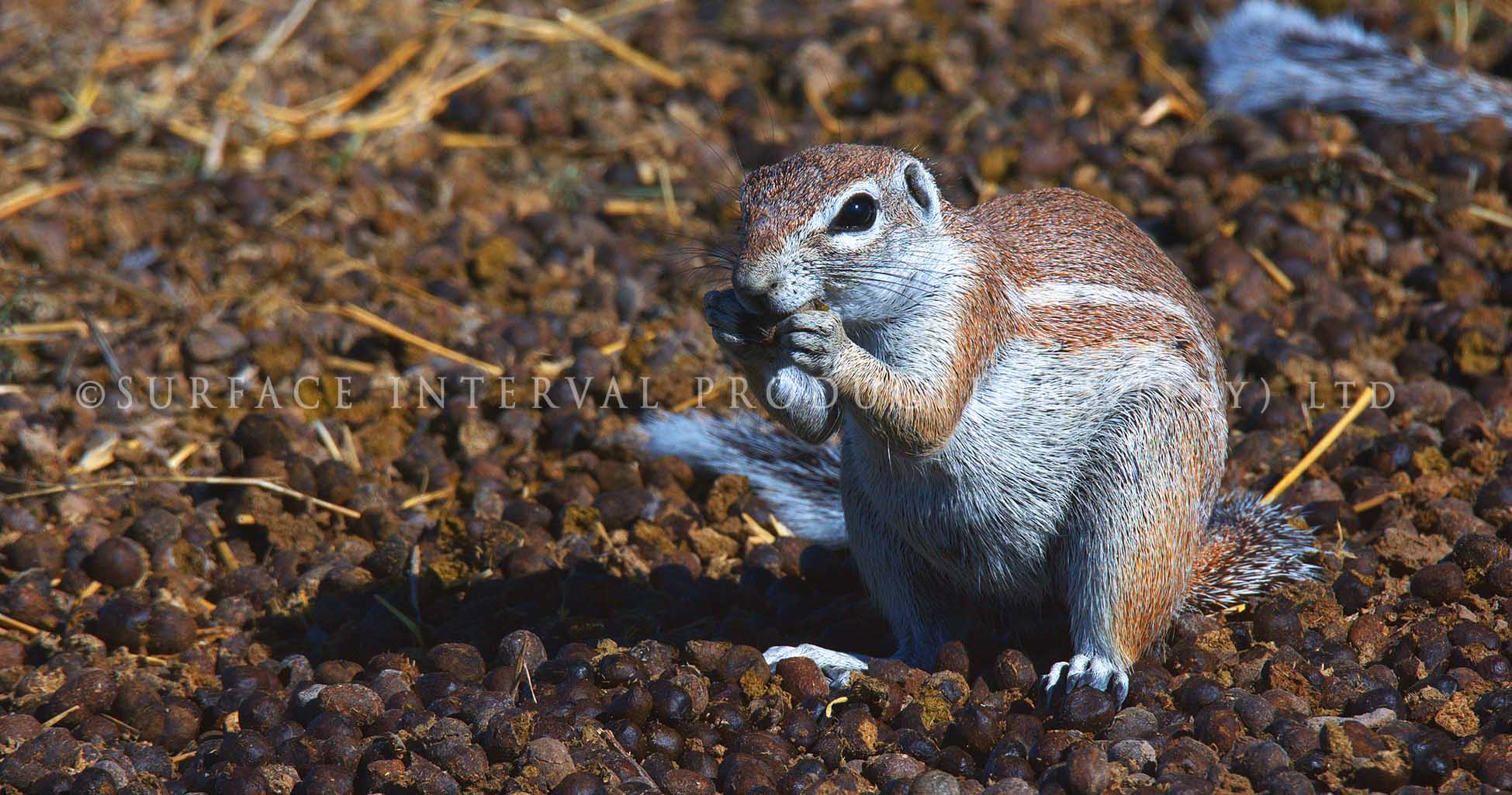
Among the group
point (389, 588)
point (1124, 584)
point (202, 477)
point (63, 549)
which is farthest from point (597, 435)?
point (1124, 584)

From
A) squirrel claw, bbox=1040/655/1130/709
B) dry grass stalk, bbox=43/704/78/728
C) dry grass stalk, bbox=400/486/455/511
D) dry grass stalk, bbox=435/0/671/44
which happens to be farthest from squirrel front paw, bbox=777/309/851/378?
dry grass stalk, bbox=435/0/671/44

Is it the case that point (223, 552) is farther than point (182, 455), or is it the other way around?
point (182, 455)

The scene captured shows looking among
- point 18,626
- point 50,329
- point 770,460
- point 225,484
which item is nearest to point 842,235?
point 770,460

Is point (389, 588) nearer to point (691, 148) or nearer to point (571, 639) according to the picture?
point (571, 639)

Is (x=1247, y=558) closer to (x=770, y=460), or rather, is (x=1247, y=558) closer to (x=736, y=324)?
(x=770, y=460)

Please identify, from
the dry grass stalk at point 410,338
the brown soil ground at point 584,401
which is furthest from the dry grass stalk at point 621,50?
the dry grass stalk at point 410,338

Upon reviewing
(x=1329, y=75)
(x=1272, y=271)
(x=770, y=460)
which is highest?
(x=1329, y=75)

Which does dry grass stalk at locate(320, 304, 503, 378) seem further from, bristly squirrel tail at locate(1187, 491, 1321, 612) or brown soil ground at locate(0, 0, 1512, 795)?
bristly squirrel tail at locate(1187, 491, 1321, 612)
